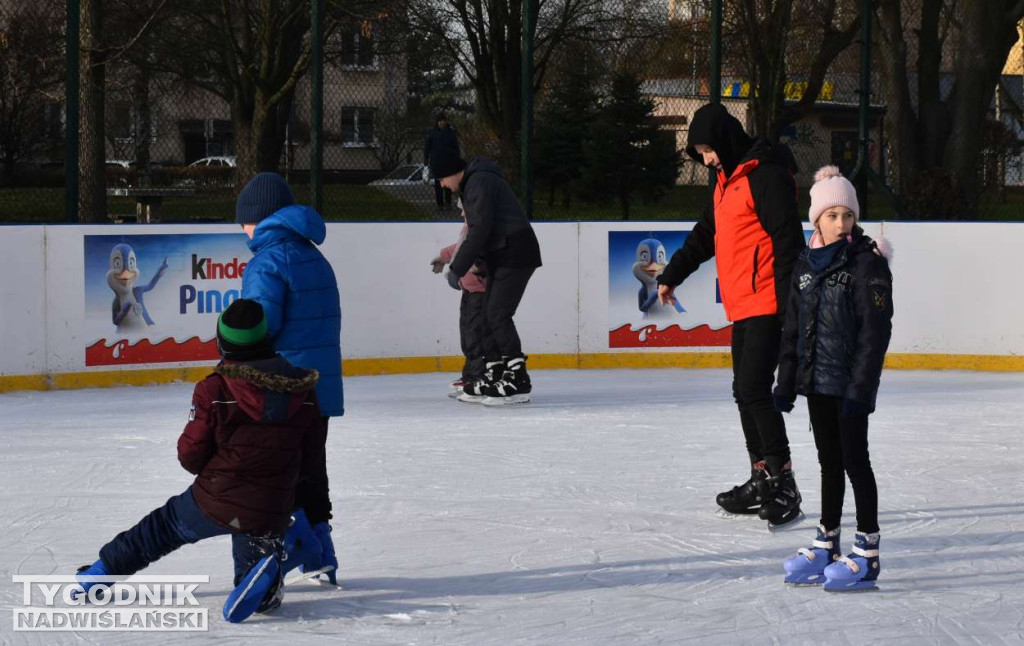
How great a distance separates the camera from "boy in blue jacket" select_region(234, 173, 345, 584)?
4.32 meters

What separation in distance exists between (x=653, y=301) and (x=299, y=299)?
253 inches

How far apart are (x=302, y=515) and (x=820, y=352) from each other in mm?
1566

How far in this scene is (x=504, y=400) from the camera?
28.2 feet

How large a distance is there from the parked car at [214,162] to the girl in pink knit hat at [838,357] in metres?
6.38

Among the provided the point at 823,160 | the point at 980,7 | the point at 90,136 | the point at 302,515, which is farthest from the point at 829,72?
the point at 302,515

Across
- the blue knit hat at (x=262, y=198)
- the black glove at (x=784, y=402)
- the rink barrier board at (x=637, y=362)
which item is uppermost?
the blue knit hat at (x=262, y=198)

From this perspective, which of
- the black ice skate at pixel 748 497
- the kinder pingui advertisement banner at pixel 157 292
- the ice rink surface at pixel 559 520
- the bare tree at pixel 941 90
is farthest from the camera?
the bare tree at pixel 941 90

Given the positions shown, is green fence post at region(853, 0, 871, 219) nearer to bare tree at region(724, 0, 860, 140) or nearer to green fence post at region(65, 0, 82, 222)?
bare tree at region(724, 0, 860, 140)

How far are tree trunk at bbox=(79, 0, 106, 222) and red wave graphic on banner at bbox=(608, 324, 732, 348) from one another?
3496 millimetres

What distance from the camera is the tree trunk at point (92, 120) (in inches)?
376

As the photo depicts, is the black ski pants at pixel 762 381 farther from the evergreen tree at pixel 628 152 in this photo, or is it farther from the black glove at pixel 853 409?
the evergreen tree at pixel 628 152

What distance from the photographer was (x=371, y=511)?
18.6ft

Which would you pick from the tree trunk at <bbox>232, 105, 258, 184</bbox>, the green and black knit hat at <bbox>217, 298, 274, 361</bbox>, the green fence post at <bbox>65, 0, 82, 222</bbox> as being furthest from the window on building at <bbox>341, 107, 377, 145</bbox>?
the green and black knit hat at <bbox>217, 298, 274, 361</bbox>

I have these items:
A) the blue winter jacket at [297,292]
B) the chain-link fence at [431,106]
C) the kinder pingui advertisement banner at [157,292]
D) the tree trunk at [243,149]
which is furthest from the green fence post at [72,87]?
the blue winter jacket at [297,292]
